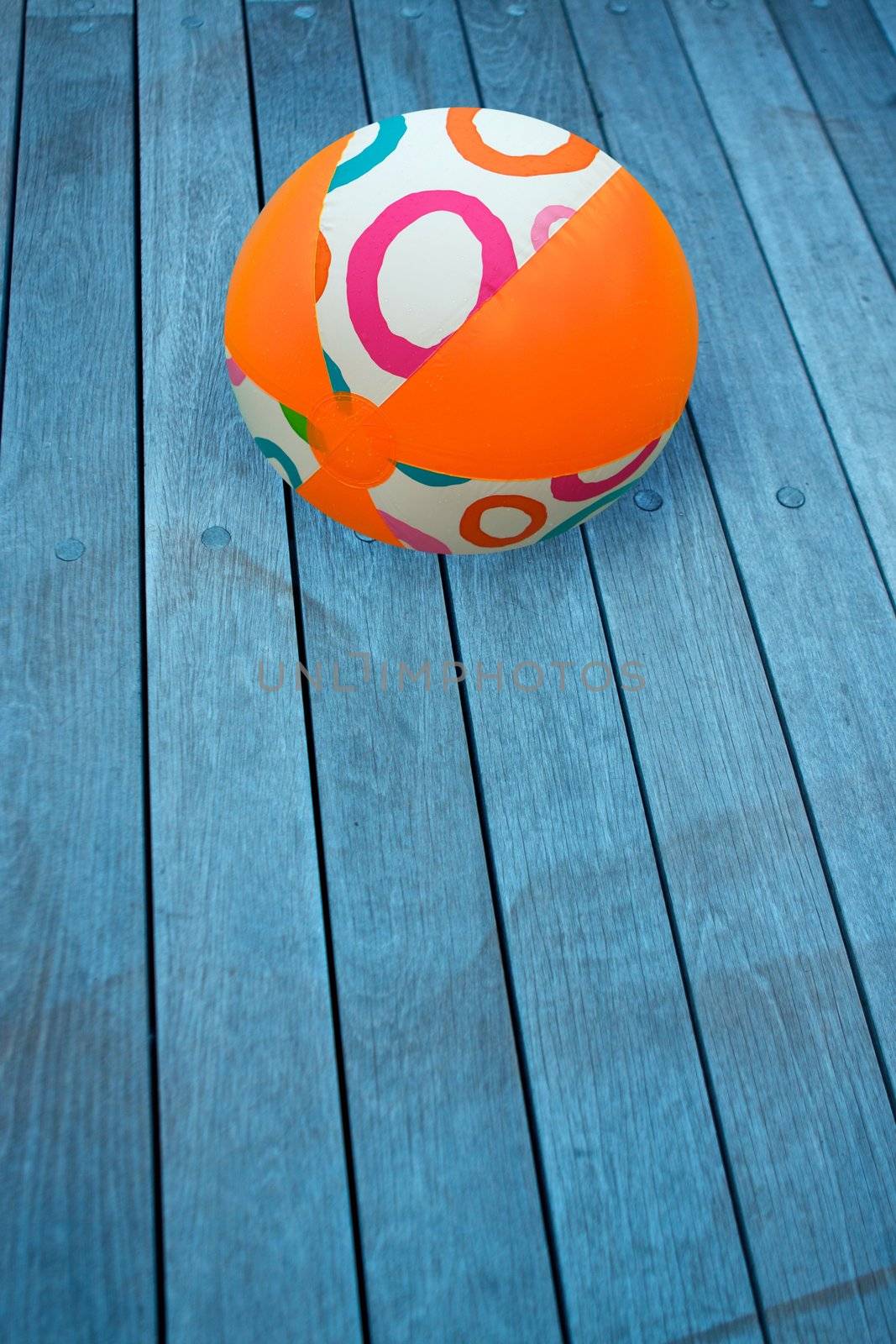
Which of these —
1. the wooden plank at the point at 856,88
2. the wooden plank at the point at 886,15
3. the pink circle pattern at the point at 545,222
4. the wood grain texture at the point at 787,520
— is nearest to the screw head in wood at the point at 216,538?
the pink circle pattern at the point at 545,222

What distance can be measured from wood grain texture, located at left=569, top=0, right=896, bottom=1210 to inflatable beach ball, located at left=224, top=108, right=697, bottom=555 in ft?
1.25

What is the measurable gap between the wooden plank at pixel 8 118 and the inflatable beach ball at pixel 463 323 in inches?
25.1

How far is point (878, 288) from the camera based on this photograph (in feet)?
6.38

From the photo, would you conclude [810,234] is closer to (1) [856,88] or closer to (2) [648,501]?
(1) [856,88]

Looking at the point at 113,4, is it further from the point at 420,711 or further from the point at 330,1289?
the point at 330,1289

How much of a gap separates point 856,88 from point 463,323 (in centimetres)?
144

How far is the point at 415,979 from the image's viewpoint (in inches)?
54.6

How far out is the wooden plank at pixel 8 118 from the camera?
1.82 meters

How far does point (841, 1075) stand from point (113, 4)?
2.28m

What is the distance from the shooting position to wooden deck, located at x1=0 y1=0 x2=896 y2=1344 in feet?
4.18

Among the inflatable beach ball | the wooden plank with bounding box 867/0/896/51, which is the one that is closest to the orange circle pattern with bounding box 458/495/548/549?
the inflatable beach ball

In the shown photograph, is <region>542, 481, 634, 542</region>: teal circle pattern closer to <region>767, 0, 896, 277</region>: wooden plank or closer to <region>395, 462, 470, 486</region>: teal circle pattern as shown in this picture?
<region>395, 462, 470, 486</region>: teal circle pattern

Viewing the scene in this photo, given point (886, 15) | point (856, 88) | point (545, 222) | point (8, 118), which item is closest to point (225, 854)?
point (545, 222)

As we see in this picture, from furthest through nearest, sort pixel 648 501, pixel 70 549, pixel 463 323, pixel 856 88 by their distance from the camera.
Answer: pixel 856 88 < pixel 648 501 < pixel 70 549 < pixel 463 323
